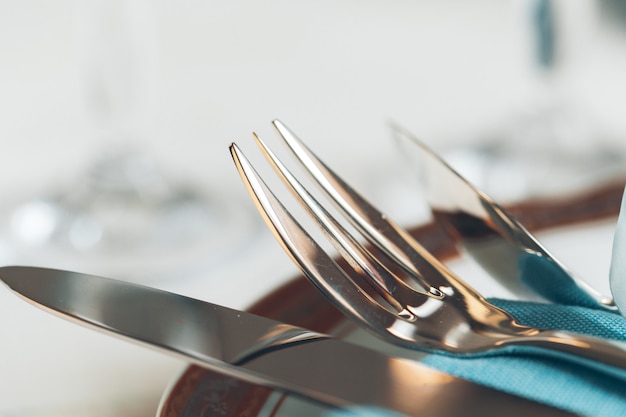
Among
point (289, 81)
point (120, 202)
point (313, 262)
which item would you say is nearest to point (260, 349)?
point (313, 262)

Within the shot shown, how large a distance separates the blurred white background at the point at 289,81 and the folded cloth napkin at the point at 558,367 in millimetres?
165

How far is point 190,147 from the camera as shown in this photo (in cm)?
60

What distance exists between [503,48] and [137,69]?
0.33 meters

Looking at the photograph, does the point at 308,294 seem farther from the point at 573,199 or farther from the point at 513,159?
the point at 513,159

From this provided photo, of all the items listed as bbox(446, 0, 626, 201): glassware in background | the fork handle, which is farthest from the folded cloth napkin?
bbox(446, 0, 626, 201): glassware in background

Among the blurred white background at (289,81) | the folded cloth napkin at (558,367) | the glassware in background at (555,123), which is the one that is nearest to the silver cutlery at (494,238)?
the folded cloth napkin at (558,367)

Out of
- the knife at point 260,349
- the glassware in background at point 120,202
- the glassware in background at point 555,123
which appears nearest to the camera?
the knife at point 260,349

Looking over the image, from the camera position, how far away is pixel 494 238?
305 millimetres

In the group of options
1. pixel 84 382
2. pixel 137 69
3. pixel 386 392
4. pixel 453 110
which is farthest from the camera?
pixel 453 110

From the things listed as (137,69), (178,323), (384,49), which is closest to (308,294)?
(178,323)

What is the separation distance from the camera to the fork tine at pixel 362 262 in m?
0.27

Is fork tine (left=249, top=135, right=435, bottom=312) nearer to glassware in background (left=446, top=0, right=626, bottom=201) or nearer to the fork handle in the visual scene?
the fork handle

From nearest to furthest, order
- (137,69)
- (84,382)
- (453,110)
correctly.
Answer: (84,382) < (137,69) < (453,110)

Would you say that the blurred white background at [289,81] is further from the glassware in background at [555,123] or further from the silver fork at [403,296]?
the silver fork at [403,296]
